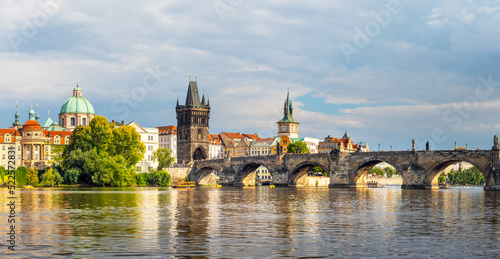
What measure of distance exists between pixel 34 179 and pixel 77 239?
93.3 meters

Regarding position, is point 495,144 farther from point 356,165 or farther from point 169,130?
point 169,130

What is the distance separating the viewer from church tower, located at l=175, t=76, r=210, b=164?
559 ft

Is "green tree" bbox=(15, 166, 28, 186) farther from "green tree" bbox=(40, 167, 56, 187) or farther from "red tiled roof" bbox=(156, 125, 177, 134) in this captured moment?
"red tiled roof" bbox=(156, 125, 177, 134)

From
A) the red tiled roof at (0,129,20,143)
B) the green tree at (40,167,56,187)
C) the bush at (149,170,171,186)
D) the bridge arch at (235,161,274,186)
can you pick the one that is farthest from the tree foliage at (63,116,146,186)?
the bridge arch at (235,161,274,186)

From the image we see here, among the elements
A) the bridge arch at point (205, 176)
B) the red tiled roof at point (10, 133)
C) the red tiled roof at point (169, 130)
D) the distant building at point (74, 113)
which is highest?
the distant building at point (74, 113)

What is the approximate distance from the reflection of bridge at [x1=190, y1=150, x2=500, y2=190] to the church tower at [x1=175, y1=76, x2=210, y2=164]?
69.6ft

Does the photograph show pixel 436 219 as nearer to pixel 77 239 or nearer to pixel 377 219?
pixel 377 219

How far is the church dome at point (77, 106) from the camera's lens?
17050 cm

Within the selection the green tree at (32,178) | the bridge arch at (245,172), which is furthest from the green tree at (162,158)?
the green tree at (32,178)

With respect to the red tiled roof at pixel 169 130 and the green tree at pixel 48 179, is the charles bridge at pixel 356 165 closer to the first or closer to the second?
the green tree at pixel 48 179

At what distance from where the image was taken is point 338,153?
114 meters

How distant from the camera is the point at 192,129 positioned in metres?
171

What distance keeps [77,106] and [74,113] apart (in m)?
2.23

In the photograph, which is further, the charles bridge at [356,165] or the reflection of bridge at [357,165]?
the reflection of bridge at [357,165]
